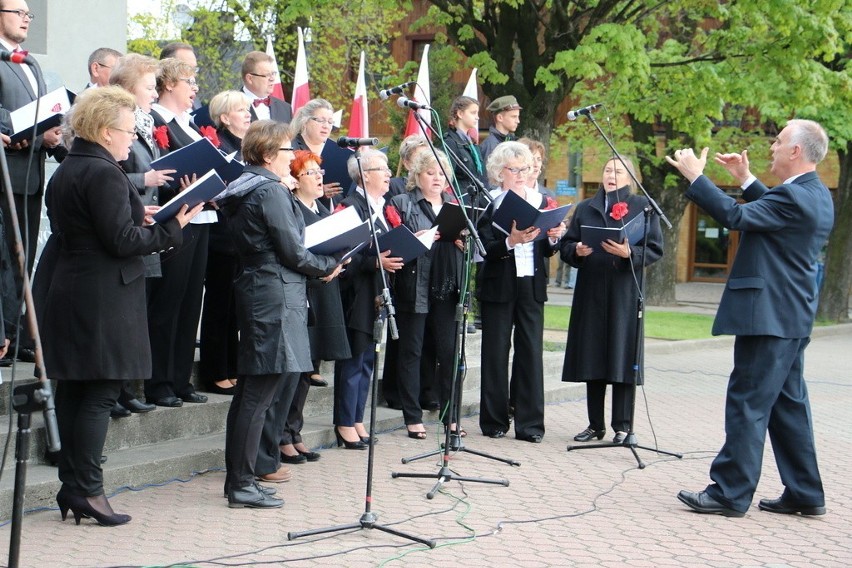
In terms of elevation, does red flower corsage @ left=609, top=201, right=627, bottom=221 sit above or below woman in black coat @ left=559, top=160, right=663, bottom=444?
above

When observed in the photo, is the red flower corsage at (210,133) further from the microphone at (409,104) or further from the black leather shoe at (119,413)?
the black leather shoe at (119,413)

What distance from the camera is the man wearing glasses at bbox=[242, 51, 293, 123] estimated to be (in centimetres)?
881

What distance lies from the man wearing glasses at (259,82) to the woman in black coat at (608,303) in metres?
2.50

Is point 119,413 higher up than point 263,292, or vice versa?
point 263,292

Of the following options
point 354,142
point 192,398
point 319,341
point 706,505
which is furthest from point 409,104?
point 706,505

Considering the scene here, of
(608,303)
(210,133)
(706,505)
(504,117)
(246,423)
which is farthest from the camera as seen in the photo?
(504,117)

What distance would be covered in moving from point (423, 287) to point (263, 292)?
226 centimetres

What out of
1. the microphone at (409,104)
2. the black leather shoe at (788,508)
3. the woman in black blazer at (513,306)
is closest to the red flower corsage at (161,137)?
the microphone at (409,104)

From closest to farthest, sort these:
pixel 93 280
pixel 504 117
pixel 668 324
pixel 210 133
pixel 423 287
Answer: pixel 93 280 → pixel 210 133 → pixel 423 287 → pixel 504 117 → pixel 668 324

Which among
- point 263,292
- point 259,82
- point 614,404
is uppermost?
point 259,82

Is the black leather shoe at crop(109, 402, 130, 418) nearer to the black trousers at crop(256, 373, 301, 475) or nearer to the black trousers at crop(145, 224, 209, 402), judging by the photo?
the black trousers at crop(145, 224, 209, 402)

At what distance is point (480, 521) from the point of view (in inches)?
249

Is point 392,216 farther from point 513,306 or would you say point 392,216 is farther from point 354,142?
point 354,142

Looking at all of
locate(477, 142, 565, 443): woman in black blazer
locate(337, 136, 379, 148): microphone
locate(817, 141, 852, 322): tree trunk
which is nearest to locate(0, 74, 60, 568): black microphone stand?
locate(337, 136, 379, 148): microphone
